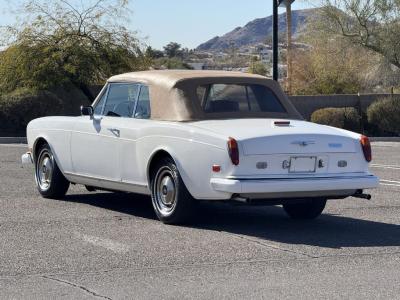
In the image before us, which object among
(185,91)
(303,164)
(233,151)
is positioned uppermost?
(185,91)

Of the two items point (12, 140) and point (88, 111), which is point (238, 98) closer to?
point (88, 111)

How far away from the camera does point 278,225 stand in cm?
1051

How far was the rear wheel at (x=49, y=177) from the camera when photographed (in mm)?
12297

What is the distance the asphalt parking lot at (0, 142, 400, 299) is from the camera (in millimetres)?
7336

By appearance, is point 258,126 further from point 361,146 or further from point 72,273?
point 72,273

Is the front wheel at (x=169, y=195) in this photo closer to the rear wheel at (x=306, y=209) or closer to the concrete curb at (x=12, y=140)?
the rear wheel at (x=306, y=209)

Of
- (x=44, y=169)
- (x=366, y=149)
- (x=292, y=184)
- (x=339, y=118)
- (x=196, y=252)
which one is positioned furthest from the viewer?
(x=339, y=118)

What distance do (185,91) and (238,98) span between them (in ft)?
2.12

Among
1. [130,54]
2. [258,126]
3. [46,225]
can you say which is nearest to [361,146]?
[258,126]

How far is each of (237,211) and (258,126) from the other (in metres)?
1.83

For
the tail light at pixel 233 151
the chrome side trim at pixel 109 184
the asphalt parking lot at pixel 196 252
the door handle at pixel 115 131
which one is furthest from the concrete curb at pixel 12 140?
the tail light at pixel 233 151

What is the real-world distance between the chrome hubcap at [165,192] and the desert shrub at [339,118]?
21925 millimetres

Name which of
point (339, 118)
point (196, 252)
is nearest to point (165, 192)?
point (196, 252)

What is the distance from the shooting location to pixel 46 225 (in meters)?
10.2
